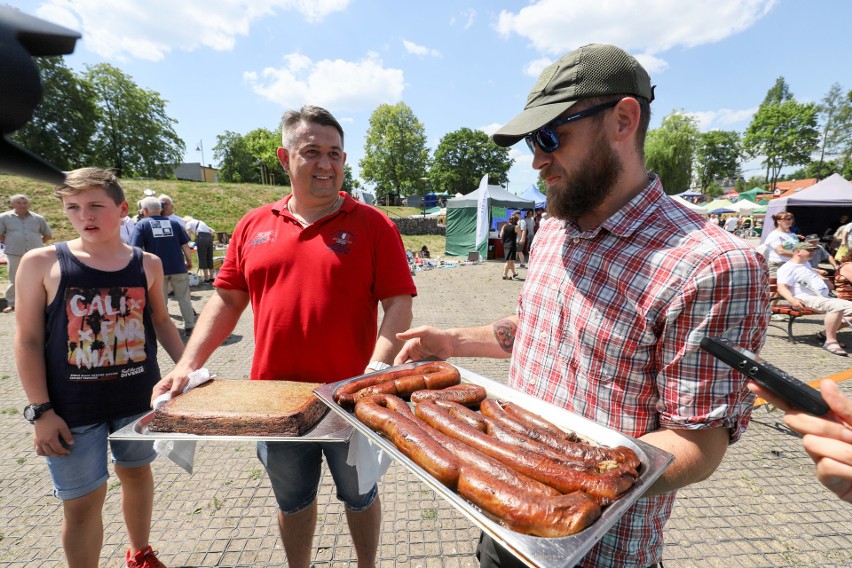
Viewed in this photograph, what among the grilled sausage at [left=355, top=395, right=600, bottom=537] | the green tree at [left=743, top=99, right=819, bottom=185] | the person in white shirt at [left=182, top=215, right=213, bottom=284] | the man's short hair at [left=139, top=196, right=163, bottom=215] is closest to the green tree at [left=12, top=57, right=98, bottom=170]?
the grilled sausage at [left=355, top=395, right=600, bottom=537]

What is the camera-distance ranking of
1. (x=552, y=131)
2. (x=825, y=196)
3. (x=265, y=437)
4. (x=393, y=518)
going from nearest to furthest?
1. (x=552, y=131)
2. (x=265, y=437)
3. (x=393, y=518)
4. (x=825, y=196)

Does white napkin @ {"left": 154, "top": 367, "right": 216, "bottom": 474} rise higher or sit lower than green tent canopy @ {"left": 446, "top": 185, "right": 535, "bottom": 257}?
lower

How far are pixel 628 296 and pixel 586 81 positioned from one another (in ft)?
2.84

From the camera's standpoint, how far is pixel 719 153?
68.6 m

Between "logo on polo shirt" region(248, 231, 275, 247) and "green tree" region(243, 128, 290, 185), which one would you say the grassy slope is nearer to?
"logo on polo shirt" region(248, 231, 275, 247)

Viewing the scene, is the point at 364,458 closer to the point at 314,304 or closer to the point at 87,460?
the point at 314,304

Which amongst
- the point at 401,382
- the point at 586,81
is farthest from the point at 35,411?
the point at 586,81

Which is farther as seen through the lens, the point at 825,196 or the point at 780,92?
the point at 780,92

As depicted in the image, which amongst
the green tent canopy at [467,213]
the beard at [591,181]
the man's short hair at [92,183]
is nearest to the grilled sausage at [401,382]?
the beard at [591,181]

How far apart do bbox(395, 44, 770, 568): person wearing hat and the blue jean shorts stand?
7.99ft

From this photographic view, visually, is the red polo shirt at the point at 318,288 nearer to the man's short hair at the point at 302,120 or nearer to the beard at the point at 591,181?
the man's short hair at the point at 302,120

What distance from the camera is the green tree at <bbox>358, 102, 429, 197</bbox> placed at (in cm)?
5716

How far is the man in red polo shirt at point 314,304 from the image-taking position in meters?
2.47

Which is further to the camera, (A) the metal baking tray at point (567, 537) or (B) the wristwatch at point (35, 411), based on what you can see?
(B) the wristwatch at point (35, 411)
